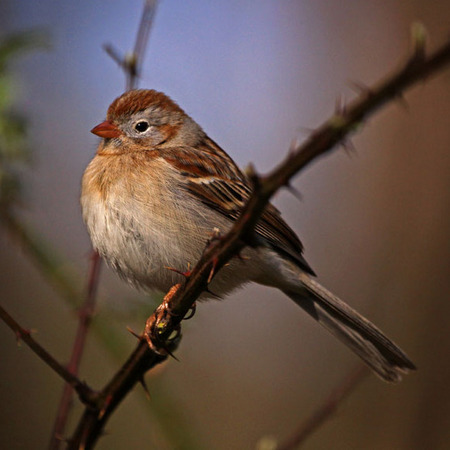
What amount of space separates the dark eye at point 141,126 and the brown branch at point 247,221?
A: 5.27ft

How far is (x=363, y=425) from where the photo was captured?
18.1 ft

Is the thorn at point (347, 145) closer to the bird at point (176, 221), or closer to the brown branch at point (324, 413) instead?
the brown branch at point (324, 413)

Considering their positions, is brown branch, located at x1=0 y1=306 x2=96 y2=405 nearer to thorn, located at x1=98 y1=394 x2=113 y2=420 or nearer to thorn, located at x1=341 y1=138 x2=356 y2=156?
thorn, located at x1=98 y1=394 x2=113 y2=420

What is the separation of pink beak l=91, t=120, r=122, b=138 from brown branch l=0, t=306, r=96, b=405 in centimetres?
202

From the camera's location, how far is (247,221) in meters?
1.80

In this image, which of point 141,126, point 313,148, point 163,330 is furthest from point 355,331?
point 313,148

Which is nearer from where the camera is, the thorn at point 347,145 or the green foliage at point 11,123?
the thorn at point 347,145

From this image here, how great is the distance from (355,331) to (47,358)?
2.03 meters

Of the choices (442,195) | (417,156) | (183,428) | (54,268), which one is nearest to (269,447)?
(183,428)

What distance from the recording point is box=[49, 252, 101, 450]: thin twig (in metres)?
2.67

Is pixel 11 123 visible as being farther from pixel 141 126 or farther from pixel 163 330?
pixel 141 126

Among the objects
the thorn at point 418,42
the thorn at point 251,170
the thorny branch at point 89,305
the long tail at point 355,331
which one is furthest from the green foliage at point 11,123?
the thorn at point 418,42

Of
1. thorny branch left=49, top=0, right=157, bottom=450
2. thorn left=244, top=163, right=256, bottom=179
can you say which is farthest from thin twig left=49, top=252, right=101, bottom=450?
thorn left=244, top=163, right=256, bottom=179

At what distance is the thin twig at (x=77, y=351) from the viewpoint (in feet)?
8.75
